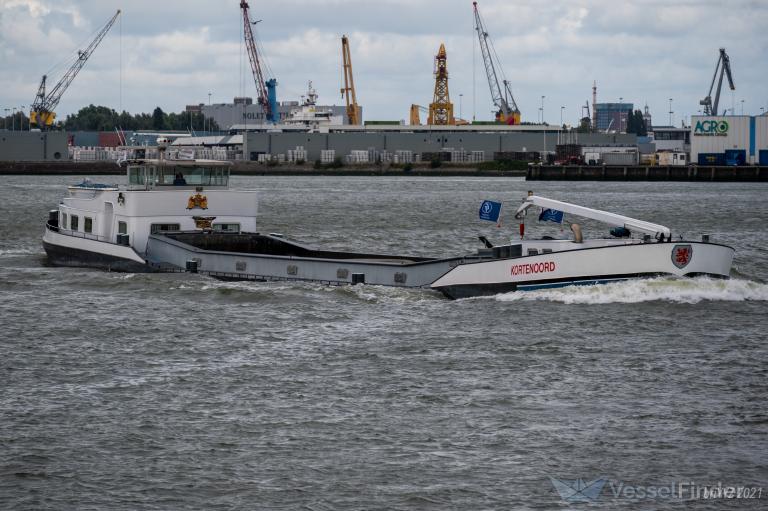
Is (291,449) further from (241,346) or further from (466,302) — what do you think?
(466,302)

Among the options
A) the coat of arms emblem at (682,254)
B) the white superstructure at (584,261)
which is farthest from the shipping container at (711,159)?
the coat of arms emblem at (682,254)

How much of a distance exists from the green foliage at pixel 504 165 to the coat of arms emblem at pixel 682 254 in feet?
502

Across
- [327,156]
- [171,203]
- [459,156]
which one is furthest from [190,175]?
[459,156]

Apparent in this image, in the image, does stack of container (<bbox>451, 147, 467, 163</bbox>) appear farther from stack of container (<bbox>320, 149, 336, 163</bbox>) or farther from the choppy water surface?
the choppy water surface

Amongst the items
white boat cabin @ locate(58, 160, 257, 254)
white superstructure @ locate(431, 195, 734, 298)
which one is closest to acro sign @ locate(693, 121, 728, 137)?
white boat cabin @ locate(58, 160, 257, 254)

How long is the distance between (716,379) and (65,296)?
62.7ft

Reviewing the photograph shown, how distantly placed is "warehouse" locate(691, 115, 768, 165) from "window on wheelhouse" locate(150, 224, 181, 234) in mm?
117835

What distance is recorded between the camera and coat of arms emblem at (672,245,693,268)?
29094 millimetres

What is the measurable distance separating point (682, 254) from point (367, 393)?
1081cm

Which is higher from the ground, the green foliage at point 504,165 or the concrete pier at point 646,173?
the green foliage at point 504,165

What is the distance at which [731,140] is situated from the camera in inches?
5822

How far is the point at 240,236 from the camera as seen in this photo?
37.7 meters

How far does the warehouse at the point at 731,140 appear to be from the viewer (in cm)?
14575

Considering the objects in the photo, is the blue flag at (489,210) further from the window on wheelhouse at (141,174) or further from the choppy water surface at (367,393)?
the window on wheelhouse at (141,174)
